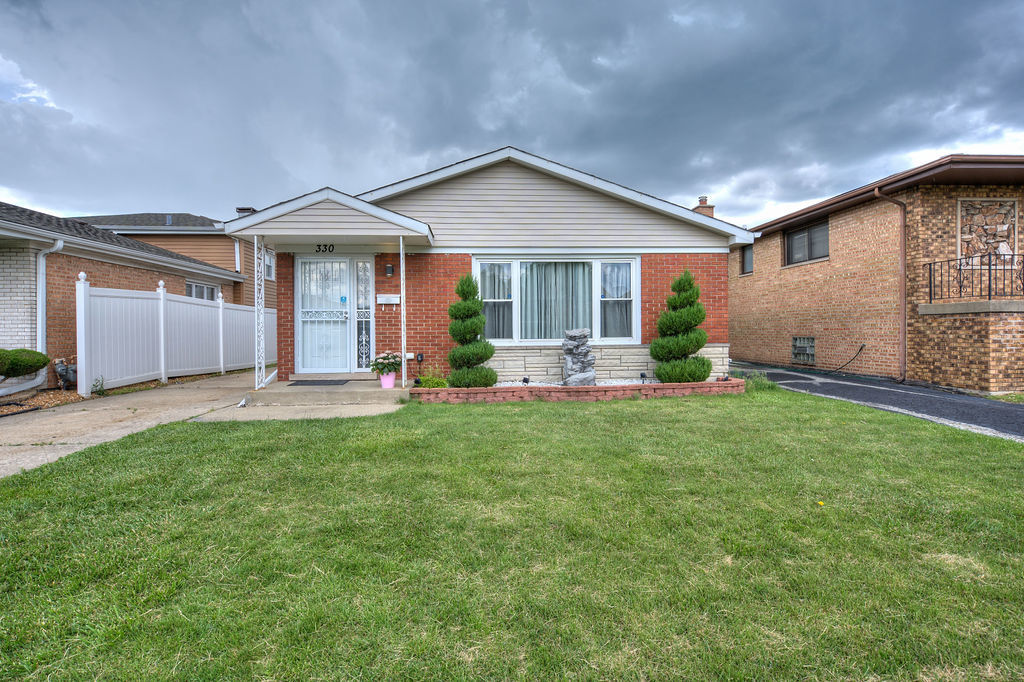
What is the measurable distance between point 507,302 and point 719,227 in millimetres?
4450

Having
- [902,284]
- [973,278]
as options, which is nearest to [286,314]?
[902,284]

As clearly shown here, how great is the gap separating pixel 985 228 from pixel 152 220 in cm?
2802

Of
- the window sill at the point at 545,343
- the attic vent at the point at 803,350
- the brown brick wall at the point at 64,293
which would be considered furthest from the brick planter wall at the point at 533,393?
the attic vent at the point at 803,350

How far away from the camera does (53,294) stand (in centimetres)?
849

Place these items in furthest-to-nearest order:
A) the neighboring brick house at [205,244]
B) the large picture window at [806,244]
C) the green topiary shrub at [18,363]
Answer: the neighboring brick house at [205,244], the large picture window at [806,244], the green topiary shrub at [18,363]

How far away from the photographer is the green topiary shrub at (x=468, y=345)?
7.52 meters

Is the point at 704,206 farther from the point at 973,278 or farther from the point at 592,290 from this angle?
the point at 592,290

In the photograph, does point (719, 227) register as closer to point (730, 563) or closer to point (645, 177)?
point (730, 563)

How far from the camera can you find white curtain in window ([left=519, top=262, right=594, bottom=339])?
8898 millimetres

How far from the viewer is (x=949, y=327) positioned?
882 cm

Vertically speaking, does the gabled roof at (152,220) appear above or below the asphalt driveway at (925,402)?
above

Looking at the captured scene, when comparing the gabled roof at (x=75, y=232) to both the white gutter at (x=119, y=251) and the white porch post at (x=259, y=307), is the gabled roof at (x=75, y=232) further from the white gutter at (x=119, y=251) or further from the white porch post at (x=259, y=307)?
the white porch post at (x=259, y=307)

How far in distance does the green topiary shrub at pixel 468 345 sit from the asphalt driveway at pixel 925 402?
6256 mm

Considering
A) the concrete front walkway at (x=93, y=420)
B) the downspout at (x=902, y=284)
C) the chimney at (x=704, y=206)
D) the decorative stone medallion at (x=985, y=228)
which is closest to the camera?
the concrete front walkway at (x=93, y=420)
